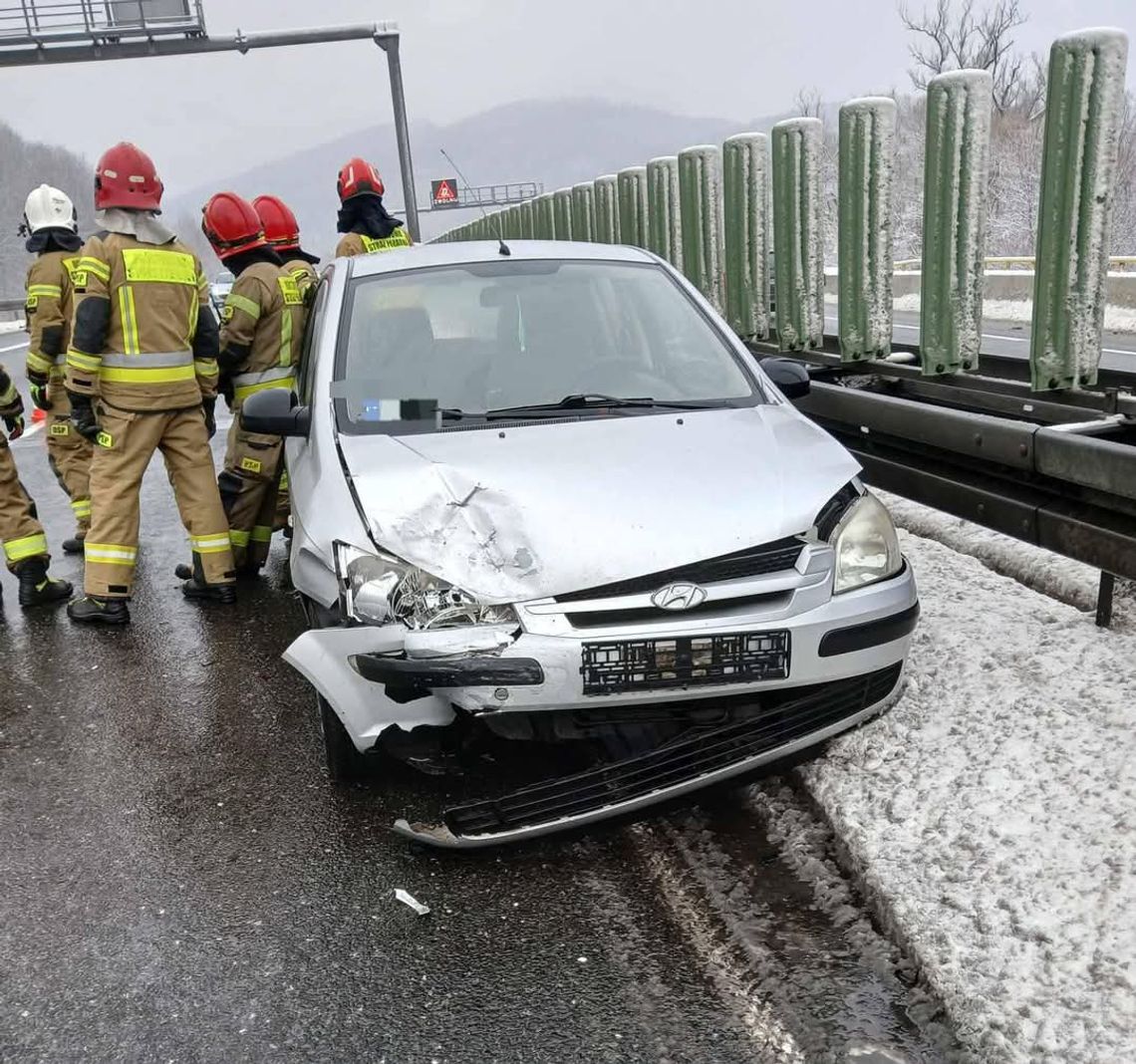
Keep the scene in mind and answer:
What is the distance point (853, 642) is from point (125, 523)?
4078mm

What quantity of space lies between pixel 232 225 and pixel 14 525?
80.3 inches

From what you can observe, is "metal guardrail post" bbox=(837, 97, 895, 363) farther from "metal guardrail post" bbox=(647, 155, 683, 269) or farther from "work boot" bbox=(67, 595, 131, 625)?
"work boot" bbox=(67, 595, 131, 625)

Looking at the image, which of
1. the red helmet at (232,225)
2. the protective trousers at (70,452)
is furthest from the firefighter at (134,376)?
the protective trousers at (70,452)

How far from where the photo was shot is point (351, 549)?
326 centimetres

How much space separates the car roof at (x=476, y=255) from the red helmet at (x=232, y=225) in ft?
5.40

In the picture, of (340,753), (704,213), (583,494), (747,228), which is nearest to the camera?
(583,494)

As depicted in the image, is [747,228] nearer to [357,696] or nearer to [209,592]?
[209,592]

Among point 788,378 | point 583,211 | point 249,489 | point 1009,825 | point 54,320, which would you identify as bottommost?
point 1009,825

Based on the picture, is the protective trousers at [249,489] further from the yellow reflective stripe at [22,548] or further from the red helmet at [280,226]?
the red helmet at [280,226]

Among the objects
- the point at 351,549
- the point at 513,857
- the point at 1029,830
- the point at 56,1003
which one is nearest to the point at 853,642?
the point at 1029,830

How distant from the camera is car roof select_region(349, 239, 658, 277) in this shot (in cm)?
471

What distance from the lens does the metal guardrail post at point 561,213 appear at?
42.3 feet

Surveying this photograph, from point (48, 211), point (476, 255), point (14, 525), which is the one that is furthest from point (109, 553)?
point (476, 255)

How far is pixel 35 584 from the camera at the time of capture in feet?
20.4
